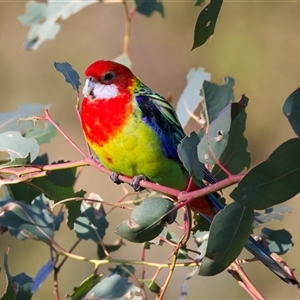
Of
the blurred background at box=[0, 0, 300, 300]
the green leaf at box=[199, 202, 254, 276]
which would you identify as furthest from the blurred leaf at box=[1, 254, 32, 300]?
the blurred background at box=[0, 0, 300, 300]

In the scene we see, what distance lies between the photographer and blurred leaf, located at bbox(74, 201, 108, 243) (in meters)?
2.16

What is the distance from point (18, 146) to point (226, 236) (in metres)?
0.83

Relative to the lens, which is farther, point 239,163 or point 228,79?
point 228,79

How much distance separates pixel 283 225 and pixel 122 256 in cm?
146

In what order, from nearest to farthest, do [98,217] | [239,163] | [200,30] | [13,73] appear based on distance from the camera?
[200,30] → [239,163] → [98,217] → [13,73]

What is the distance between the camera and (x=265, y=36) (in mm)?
6008

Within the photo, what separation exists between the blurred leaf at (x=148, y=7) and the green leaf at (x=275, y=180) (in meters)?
1.59

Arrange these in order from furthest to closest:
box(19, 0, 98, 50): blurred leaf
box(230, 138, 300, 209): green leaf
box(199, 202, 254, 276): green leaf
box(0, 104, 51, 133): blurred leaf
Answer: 1. box(19, 0, 98, 50): blurred leaf
2. box(0, 104, 51, 133): blurred leaf
3. box(199, 202, 254, 276): green leaf
4. box(230, 138, 300, 209): green leaf

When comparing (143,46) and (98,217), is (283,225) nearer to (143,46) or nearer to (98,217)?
(143,46)

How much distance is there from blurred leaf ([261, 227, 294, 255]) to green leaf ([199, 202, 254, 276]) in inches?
28.9

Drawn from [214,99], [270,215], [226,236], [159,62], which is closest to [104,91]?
[214,99]

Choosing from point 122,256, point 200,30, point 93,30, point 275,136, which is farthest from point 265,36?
point 200,30

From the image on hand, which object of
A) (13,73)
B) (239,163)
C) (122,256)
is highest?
(239,163)

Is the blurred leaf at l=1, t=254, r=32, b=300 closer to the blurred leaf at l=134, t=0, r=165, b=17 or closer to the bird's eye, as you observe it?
the bird's eye
